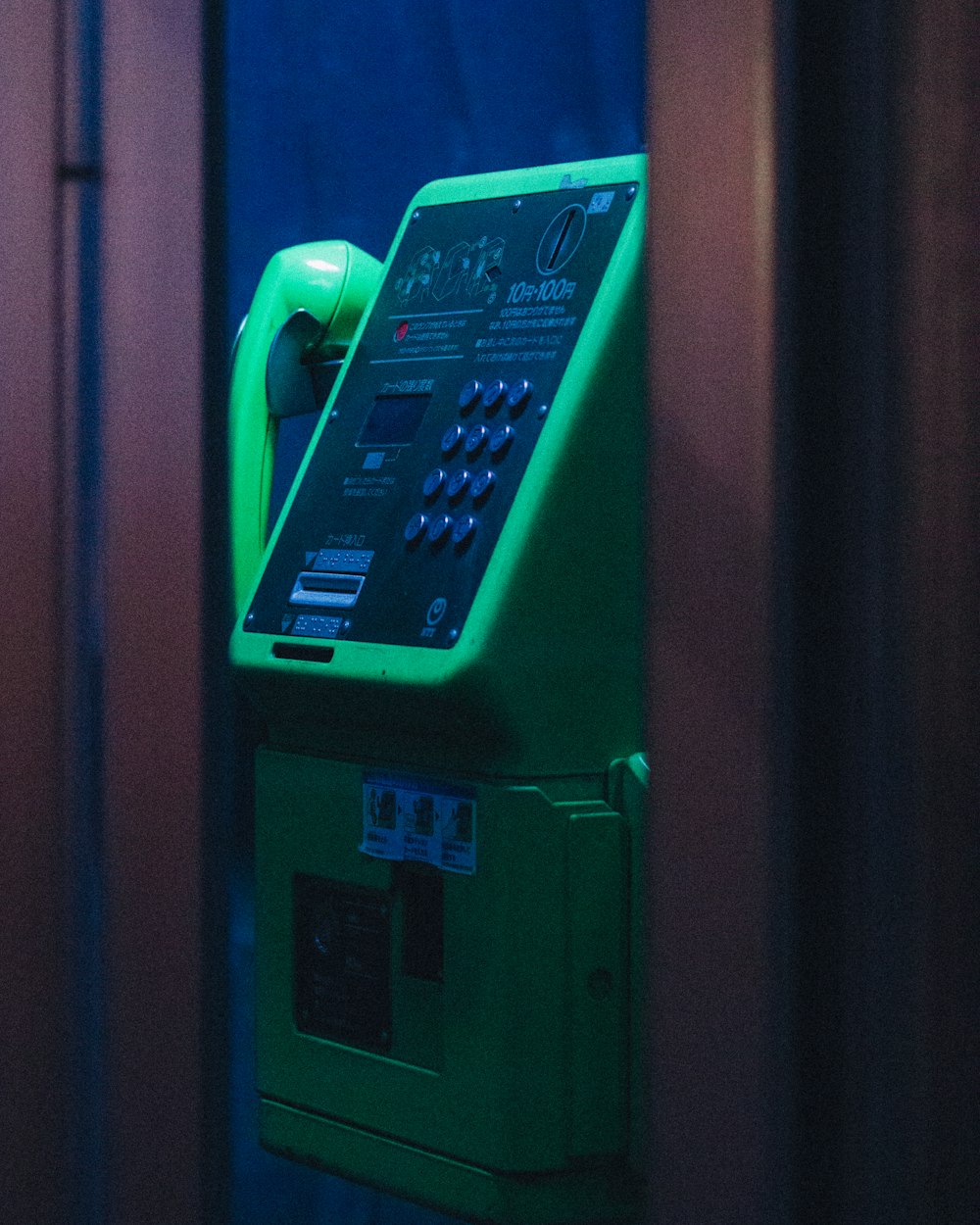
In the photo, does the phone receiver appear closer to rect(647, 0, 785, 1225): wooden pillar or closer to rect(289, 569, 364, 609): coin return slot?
rect(289, 569, 364, 609): coin return slot

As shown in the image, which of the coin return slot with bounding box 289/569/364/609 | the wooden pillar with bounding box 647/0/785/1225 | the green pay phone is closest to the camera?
the wooden pillar with bounding box 647/0/785/1225

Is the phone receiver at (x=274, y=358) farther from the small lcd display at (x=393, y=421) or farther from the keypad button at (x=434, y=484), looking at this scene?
the keypad button at (x=434, y=484)

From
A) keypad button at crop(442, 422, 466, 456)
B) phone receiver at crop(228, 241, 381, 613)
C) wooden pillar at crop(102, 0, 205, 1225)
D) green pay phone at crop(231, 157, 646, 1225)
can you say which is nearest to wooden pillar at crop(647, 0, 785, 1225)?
wooden pillar at crop(102, 0, 205, 1225)

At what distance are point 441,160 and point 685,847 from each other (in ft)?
4.07

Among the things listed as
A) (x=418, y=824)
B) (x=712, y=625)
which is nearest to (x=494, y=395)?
(x=418, y=824)

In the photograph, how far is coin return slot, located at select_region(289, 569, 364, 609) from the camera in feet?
3.88

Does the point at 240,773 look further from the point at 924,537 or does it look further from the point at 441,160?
the point at 924,537

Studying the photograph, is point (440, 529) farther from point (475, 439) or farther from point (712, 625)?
point (712, 625)

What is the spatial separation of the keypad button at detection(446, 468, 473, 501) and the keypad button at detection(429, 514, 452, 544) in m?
0.02

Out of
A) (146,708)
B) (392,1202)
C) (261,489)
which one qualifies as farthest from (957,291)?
(392,1202)

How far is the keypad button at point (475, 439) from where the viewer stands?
3.75 feet

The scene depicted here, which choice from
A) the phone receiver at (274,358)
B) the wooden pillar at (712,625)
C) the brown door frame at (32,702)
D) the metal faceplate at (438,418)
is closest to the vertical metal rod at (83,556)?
the brown door frame at (32,702)

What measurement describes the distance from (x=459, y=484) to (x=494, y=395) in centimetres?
7

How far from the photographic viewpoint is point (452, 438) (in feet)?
3.84
